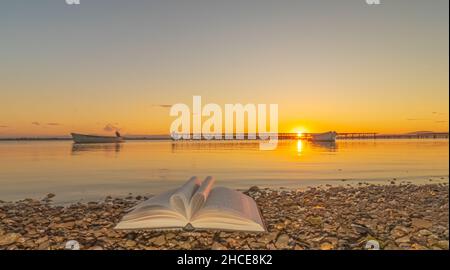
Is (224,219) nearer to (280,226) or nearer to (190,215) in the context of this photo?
(190,215)

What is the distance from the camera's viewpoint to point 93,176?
537 inches

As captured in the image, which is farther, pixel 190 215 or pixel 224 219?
pixel 190 215

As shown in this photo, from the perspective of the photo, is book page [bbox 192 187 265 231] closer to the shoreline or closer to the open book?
the open book

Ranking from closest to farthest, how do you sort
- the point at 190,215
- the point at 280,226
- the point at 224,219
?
1. the point at 224,219
2. the point at 190,215
3. the point at 280,226

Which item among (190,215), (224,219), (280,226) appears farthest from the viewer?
(280,226)

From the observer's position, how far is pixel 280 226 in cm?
647

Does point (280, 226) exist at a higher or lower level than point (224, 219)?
lower

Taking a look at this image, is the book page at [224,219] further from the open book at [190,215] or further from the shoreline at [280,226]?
the shoreline at [280,226]

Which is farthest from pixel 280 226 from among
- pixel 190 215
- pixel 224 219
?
pixel 190 215

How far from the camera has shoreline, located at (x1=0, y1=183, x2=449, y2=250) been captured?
5.66m

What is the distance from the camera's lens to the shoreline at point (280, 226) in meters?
5.66

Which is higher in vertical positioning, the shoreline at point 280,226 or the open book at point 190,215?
the open book at point 190,215

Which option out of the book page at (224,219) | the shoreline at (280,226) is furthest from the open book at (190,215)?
the shoreline at (280,226)
